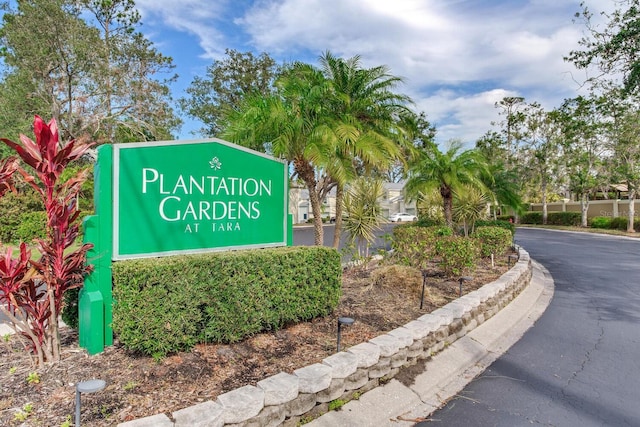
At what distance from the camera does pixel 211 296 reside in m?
3.39

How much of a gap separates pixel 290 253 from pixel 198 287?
1.10 meters

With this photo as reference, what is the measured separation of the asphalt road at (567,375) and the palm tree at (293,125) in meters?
4.41

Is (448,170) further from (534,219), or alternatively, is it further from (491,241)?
(534,219)

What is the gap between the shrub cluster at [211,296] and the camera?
3041mm

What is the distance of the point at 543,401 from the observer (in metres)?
3.20

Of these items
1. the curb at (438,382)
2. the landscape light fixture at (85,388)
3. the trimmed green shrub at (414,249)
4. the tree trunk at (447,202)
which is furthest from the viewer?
the tree trunk at (447,202)

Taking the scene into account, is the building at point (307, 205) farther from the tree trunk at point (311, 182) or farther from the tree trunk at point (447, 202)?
the tree trunk at point (311, 182)

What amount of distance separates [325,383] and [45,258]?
2539 mm

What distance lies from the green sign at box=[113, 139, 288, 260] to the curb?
2111mm

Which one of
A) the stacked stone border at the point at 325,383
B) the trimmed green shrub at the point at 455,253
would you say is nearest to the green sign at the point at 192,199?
the stacked stone border at the point at 325,383

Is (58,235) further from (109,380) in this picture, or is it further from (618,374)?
(618,374)

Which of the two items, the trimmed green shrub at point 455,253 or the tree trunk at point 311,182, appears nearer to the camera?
the trimmed green shrub at point 455,253

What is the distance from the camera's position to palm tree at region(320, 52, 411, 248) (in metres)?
7.57

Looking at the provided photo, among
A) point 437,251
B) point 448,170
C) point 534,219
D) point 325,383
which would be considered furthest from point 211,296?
point 534,219
